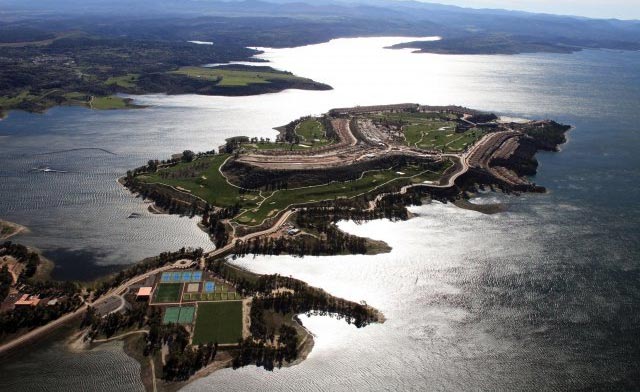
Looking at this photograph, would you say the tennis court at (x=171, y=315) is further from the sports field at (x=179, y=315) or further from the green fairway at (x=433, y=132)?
the green fairway at (x=433, y=132)

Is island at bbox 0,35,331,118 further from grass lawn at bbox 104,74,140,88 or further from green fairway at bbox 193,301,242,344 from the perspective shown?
green fairway at bbox 193,301,242,344

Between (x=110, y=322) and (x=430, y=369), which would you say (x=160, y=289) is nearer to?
(x=110, y=322)

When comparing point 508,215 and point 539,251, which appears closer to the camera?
point 539,251

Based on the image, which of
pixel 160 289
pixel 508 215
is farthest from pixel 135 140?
pixel 508 215

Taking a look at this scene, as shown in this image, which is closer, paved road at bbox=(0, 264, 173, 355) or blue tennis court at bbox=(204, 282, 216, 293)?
paved road at bbox=(0, 264, 173, 355)

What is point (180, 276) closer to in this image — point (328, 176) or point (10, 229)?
point (10, 229)

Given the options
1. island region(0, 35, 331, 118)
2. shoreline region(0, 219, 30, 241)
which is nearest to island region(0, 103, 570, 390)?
shoreline region(0, 219, 30, 241)
